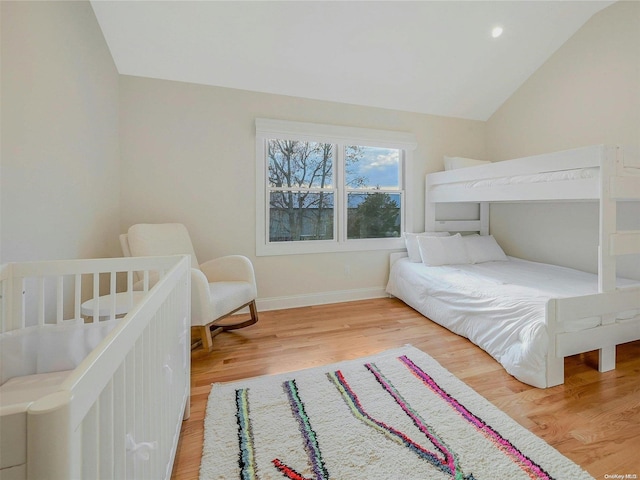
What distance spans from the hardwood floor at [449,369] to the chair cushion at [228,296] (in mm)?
307

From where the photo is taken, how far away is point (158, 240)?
2254 millimetres

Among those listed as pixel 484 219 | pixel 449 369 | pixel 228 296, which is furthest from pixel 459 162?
pixel 228 296

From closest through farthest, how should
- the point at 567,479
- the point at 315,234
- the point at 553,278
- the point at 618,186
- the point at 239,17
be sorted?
1. the point at 567,479
2. the point at 618,186
3. the point at 239,17
4. the point at 553,278
5. the point at 315,234

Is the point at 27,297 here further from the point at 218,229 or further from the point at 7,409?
the point at 218,229

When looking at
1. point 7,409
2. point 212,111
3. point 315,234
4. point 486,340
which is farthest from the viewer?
point 315,234

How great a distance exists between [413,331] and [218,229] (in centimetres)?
195

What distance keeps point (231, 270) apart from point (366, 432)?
1.58 metres

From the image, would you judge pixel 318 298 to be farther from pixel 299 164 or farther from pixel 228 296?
pixel 299 164

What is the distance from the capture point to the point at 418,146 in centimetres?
346

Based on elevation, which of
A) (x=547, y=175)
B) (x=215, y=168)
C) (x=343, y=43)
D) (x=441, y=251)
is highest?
(x=343, y=43)

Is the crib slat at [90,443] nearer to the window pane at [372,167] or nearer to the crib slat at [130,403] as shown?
the crib slat at [130,403]

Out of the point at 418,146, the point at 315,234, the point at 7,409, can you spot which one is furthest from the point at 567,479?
the point at 418,146

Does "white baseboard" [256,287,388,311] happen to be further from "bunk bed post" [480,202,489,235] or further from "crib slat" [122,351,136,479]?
"crib slat" [122,351,136,479]

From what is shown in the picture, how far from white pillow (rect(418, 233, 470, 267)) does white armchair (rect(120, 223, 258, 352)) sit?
5.81 ft
